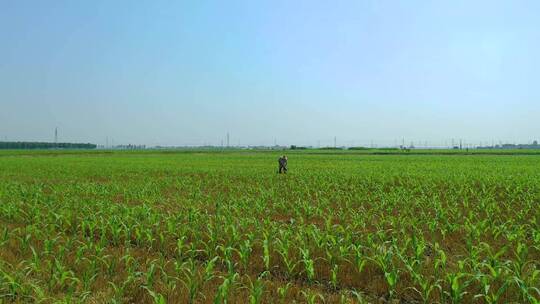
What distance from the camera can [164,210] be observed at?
10336mm

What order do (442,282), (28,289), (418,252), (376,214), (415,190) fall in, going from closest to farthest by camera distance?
(28,289)
(442,282)
(418,252)
(376,214)
(415,190)

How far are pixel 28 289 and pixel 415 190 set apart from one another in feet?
43.4

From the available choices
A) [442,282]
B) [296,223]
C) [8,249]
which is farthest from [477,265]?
[8,249]

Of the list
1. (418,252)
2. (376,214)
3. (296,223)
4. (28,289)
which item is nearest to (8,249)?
(28,289)

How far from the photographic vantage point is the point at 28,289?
4.50m

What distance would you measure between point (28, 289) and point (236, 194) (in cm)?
973

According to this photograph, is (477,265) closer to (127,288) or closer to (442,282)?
(442,282)

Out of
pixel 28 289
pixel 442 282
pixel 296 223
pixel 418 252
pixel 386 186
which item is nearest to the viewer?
pixel 28 289

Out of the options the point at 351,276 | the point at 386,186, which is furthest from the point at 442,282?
the point at 386,186

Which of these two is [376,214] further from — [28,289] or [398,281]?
[28,289]

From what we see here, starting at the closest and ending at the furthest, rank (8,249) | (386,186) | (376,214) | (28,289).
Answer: (28,289) < (8,249) < (376,214) < (386,186)

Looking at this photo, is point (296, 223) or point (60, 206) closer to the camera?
point (296, 223)

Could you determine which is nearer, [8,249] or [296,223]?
[8,249]

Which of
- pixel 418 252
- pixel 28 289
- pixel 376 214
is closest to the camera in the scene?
pixel 28 289
